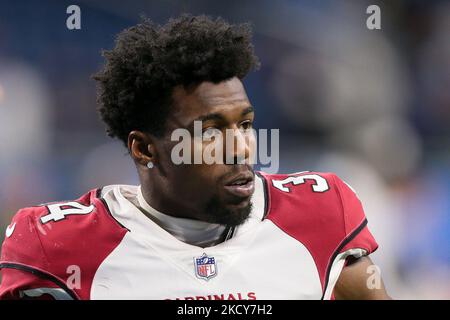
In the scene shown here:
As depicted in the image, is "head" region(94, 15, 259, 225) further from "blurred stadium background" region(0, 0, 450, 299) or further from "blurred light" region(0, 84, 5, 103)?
"blurred light" region(0, 84, 5, 103)

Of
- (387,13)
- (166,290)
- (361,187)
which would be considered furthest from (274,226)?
(387,13)

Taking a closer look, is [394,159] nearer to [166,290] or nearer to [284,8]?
[284,8]

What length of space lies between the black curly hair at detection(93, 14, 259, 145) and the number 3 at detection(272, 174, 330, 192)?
1.14ft

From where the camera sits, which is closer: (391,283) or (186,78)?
(186,78)

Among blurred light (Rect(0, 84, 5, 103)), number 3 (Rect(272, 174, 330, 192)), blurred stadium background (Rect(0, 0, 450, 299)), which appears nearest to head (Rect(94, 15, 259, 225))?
number 3 (Rect(272, 174, 330, 192))

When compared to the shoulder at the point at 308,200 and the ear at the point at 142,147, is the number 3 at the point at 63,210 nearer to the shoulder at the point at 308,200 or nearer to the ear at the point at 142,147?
the ear at the point at 142,147

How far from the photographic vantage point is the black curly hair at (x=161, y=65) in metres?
1.64

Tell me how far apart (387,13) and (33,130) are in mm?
1839

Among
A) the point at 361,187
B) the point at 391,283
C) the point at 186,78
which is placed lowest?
the point at 391,283

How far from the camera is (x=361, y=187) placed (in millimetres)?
3086

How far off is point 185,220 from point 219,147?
239 millimetres

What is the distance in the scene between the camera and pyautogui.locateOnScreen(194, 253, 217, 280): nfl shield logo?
5.45 feet

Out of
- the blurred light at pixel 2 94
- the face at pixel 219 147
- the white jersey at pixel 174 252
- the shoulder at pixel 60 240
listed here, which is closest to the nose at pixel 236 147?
the face at pixel 219 147

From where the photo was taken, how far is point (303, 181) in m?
1.88
